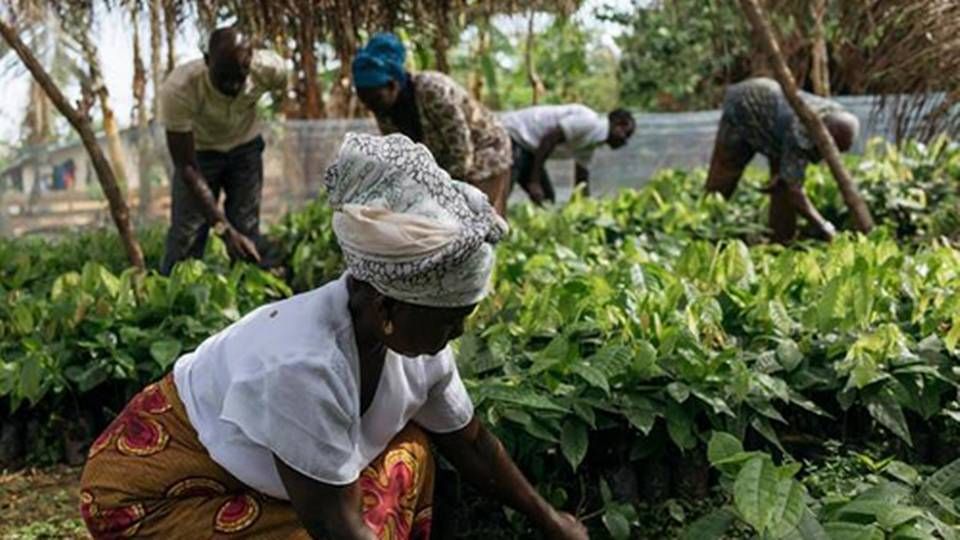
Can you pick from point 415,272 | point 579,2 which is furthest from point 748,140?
point 415,272

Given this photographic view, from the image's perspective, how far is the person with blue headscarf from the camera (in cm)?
439

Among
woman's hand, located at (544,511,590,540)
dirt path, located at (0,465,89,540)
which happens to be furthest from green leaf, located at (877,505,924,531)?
dirt path, located at (0,465,89,540)

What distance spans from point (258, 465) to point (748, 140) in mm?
5231

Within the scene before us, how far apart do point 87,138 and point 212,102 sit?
0.55 meters

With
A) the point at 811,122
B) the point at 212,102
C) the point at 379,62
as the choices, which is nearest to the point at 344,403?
the point at 379,62

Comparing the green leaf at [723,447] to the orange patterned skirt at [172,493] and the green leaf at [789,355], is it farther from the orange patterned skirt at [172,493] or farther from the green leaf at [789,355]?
the green leaf at [789,355]

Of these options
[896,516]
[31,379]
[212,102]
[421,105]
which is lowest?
[31,379]

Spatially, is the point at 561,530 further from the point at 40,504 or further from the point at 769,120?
the point at 769,120

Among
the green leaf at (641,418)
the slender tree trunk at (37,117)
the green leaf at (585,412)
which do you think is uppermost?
the green leaf at (585,412)

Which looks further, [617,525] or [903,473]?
[617,525]

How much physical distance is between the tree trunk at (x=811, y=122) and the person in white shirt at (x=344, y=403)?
3865 mm

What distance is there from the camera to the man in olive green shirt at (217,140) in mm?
5051

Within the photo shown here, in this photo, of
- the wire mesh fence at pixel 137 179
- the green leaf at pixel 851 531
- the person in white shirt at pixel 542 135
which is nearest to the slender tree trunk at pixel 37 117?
the wire mesh fence at pixel 137 179

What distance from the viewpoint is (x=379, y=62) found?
172 inches
